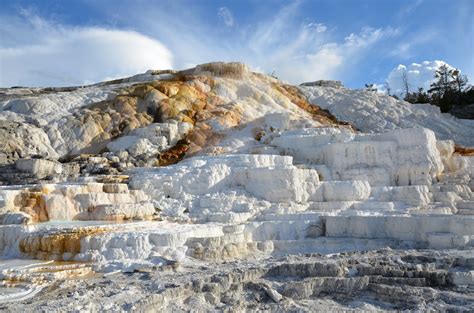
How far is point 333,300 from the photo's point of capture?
6090 millimetres

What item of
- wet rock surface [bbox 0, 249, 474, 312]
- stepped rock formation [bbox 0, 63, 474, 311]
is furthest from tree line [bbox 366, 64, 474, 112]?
wet rock surface [bbox 0, 249, 474, 312]

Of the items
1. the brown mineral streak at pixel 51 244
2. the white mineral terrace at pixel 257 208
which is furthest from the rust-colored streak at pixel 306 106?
the brown mineral streak at pixel 51 244

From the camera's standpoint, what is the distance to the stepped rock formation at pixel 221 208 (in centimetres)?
624

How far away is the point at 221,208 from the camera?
11.4 metres

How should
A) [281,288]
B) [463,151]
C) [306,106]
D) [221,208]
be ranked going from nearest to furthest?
[281,288] < [221,208] < [463,151] < [306,106]

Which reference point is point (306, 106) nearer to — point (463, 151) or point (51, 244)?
point (463, 151)

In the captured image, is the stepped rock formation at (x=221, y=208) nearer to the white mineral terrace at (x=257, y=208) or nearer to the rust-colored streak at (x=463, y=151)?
the white mineral terrace at (x=257, y=208)

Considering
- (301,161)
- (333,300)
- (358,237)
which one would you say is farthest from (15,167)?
(333,300)

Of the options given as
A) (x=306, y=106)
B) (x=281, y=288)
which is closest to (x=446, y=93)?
(x=306, y=106)

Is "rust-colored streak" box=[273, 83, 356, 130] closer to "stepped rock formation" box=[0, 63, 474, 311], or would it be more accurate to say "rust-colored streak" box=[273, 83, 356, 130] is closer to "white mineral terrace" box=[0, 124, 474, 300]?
"stepped rock formation" box=[0, 63, 474, 311]

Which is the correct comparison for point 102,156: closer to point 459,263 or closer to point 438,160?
point 438,160

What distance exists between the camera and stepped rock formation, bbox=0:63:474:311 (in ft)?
20.5

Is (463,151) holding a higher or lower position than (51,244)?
higher

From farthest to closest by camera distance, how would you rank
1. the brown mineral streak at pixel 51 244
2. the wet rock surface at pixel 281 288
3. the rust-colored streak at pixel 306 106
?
1. the rust-colored streak at pixel 306 106
2. the brown mineral streak at pixel 51 244
3. the wet rock surface at pixel 281 288
